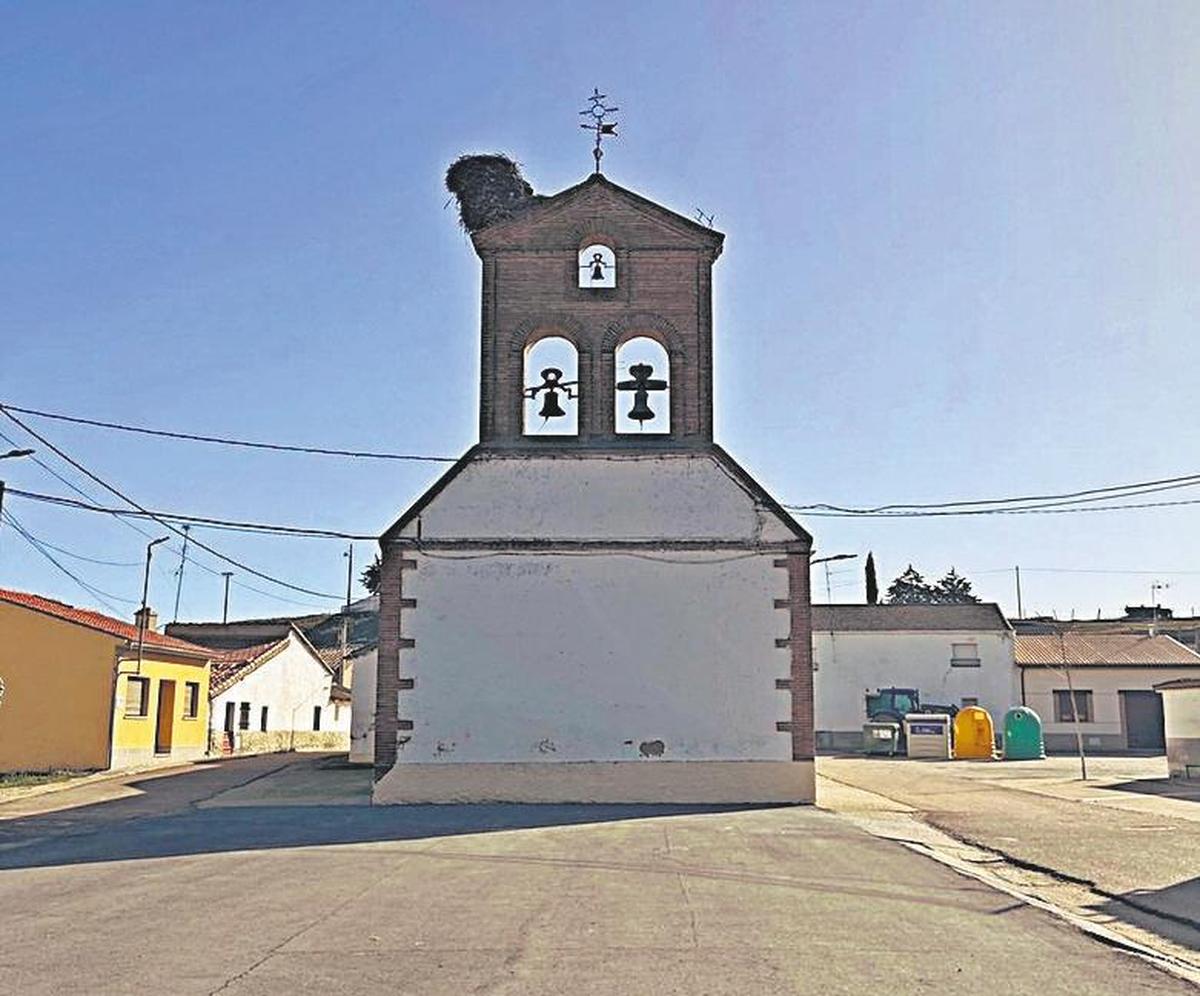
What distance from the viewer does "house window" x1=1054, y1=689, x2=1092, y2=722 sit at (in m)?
49.9

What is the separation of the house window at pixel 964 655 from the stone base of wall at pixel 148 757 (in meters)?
29.3

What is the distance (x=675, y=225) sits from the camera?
2152cm

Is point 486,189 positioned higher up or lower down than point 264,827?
higher up

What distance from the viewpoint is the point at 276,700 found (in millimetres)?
45469

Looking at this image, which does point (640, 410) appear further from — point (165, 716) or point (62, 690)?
point (165, 716)

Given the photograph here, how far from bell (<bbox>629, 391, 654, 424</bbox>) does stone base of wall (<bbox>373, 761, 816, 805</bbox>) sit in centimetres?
569

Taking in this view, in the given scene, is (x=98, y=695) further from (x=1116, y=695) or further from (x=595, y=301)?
(x=1116, y=695)

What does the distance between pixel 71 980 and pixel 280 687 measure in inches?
1565

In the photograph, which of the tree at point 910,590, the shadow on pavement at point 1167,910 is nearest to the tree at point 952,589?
the tree at point 910,590

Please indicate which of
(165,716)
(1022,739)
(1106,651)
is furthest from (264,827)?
(1106,651)

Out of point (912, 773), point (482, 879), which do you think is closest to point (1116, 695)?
point (912, 773)

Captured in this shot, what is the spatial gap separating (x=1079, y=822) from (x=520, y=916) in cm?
1181

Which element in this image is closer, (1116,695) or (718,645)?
(718,645)

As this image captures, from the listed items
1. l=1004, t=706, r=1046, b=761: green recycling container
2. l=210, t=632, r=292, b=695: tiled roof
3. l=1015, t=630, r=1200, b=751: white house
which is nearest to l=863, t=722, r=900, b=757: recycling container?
l=1004, t=706, r=1046, b=761: green recycling container
